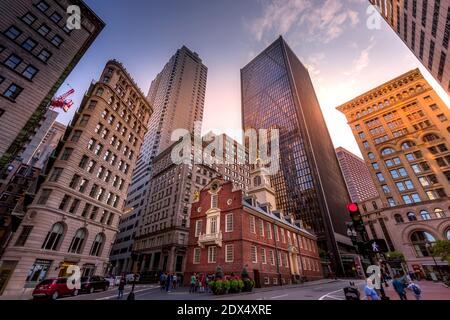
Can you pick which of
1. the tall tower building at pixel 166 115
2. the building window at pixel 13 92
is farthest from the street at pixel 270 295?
the tall tower building at pixel 166 115

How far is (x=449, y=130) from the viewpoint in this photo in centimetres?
5047

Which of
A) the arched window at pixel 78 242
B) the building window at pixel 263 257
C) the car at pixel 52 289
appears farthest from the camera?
the building window at pixel 263 257

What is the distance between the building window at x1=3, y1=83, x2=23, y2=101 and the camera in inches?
909

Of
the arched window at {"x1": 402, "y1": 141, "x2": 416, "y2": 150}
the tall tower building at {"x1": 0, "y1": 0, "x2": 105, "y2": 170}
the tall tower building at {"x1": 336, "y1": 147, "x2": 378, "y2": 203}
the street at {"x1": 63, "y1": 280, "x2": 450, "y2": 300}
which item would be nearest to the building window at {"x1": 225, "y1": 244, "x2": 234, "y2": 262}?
the street at {"x1": 63, "y1": 280, "x2": 450, "y2": 300}

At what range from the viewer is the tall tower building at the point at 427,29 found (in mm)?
34344

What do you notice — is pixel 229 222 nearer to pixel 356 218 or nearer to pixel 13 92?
pixel 356 218

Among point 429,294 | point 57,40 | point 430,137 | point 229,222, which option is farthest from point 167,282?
point 430,137

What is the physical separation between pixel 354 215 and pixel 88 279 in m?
28.5

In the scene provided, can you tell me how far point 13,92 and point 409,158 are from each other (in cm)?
7818

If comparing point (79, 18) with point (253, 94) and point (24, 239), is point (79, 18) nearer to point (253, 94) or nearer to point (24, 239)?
point (24, 239)

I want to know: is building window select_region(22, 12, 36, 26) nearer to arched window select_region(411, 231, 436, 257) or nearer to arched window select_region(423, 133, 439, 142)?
arched window select_region(411, 231, 436, 257)

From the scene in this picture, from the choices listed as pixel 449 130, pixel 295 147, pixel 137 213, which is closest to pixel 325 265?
pixel 449 130

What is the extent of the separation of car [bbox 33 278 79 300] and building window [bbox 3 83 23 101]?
65.9 ft

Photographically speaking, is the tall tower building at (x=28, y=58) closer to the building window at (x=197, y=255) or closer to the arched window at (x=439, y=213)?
the building window at (x=197, y=255)
